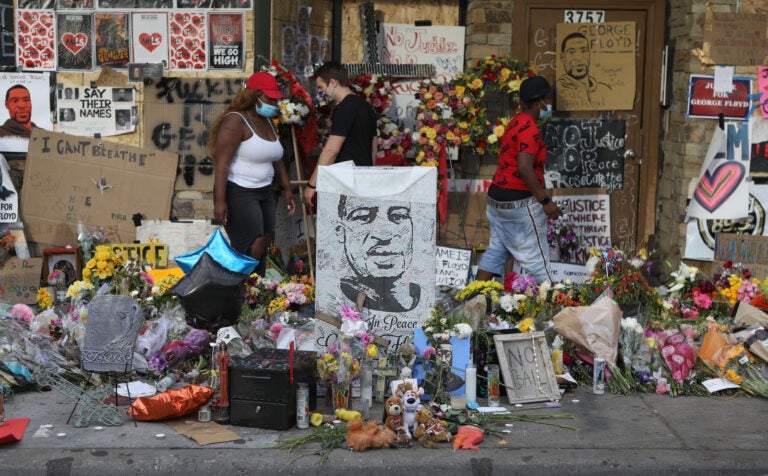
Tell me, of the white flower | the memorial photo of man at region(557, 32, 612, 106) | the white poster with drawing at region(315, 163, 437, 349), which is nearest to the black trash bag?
the white poster with drawing at region(315, 163, 437, 349)

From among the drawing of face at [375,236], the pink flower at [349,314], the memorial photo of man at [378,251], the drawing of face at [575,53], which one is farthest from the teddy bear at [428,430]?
the drawing of face at [575,53]

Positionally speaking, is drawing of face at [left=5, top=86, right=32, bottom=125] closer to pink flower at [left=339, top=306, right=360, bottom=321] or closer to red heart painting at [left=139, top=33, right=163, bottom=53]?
red heart painting at [left=139, top=33, right=163, bottom=53]

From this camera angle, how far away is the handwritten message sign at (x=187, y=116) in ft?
30.1

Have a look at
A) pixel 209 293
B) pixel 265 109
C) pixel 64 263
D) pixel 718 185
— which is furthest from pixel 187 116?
pixel 718 185

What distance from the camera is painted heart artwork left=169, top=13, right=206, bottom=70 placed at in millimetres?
9125

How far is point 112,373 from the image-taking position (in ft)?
22.0

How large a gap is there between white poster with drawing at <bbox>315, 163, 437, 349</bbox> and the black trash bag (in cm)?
58

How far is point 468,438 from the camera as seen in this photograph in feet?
19.3

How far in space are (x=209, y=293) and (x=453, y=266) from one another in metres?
2.76

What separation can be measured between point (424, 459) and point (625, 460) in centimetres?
107

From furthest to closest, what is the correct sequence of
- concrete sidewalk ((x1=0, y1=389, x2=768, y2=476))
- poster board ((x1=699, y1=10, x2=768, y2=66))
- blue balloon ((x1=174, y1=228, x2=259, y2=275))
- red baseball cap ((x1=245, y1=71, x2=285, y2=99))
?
poster board ((x1=699, y1=10, x2=768, y2=66))
red baseball cap ((x1=245, y1=71, x2=285, y2=99))
blue balloon ((x1=174, y1=228, x2=259, y2=275))
concrete sidewalk ((x1=0, y1=389, x2=768, y2=476))

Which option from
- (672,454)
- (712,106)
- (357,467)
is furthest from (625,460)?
(712,106)

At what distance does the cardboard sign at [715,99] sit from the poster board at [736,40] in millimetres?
166

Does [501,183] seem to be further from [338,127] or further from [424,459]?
[424,459]
